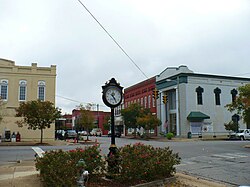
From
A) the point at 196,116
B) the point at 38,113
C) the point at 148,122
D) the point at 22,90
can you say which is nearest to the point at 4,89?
the point at 22,90

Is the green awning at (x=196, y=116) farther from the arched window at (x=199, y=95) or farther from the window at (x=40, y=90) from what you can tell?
the window at (x=40, y=90)

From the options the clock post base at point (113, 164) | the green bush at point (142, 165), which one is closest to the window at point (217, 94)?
the green bush at point (142, 165)

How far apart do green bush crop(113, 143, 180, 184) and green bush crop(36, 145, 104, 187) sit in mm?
755

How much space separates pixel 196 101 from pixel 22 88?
25.2 meters

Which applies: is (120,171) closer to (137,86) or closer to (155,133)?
(155,133)

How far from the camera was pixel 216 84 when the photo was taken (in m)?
46.7

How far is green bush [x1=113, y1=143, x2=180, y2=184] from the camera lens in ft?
27.6

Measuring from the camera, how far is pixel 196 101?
148 feet

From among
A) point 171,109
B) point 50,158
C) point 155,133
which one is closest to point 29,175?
point 50,158

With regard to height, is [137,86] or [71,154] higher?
[137,86]

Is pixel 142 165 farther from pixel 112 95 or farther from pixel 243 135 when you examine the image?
pixel 243 135

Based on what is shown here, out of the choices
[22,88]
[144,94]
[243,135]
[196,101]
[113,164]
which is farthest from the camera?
[144,94]

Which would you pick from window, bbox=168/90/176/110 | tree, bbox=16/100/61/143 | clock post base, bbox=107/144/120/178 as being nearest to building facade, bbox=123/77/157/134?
window, bbox=168/90/176/110

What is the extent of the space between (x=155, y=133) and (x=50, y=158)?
4550 centimetres
